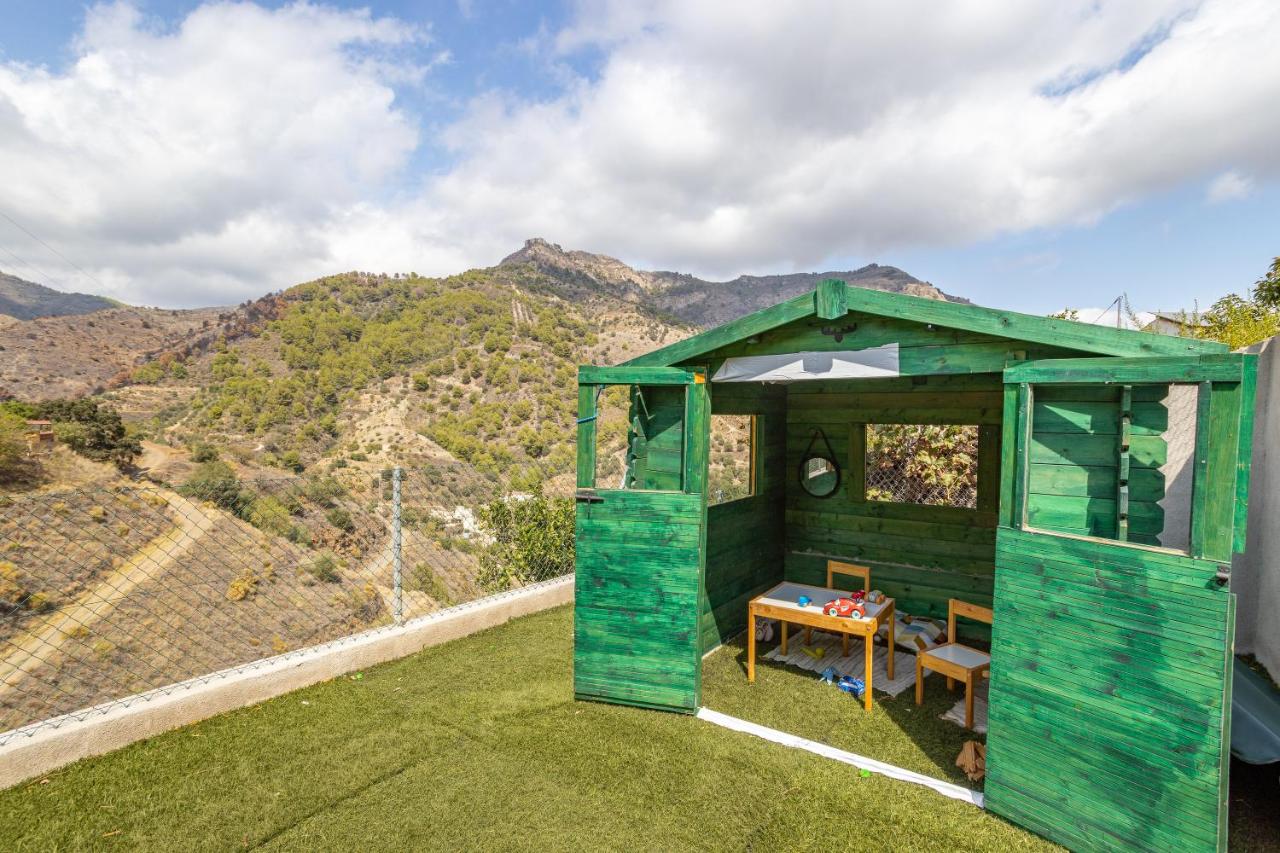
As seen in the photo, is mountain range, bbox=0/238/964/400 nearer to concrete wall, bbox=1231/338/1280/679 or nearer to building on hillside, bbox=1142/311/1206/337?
building on hillside, bbox=1142/311/1206/337

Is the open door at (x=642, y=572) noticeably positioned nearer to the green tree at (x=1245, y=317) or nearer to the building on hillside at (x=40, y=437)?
the green tree at (x=1245, y=317)

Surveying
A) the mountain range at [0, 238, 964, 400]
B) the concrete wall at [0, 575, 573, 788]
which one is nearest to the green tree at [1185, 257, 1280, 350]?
the mountain range at [0, 238, 964, 400]

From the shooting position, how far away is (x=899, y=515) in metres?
5.76

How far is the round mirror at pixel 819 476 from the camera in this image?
6078 millimetres

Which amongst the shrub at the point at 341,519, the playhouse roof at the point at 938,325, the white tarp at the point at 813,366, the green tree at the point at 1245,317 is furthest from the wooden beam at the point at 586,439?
the shrub at the point at 341,519

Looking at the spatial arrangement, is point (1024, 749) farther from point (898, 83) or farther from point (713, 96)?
point (713, 96)

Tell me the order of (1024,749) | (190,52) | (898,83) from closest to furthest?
1. (1024,749)
2. (898,83)
3. (190,52)

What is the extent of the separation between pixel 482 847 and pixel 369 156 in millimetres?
21613

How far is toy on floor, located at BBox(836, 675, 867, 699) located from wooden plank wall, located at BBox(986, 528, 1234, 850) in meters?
1.33

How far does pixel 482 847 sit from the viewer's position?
2.60 m

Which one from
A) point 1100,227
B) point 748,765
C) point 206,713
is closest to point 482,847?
point 748,765

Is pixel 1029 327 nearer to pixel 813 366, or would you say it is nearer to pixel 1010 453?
pixel 1010 453

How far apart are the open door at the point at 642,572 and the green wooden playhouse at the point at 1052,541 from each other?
0.6 inches

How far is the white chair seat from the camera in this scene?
3854 mm
